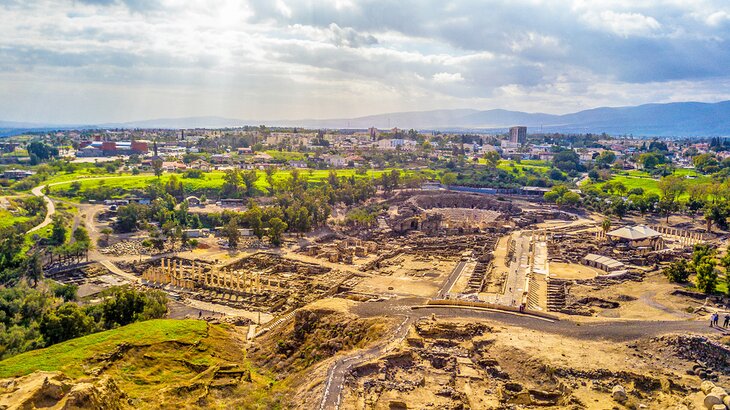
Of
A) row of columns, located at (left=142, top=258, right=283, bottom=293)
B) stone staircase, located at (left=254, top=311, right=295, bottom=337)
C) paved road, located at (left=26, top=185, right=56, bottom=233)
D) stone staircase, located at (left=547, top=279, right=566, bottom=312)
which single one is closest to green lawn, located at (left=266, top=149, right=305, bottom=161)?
paved road, located at (left=26, top=185, right=56, bottom=233)

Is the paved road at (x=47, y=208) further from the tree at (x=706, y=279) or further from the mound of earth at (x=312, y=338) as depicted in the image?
the tree at (x=706, y=279)

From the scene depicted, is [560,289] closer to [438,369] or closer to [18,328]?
[438,369]

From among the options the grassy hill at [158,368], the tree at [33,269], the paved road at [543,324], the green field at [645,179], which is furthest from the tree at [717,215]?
the tree at [33,269]

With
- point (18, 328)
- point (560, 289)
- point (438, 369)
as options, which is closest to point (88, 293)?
point (18, 328)

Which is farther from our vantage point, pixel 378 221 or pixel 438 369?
pixel 378 221

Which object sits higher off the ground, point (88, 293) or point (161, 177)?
point (161, 177)

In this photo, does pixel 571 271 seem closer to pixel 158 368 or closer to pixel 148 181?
pixel 158 368

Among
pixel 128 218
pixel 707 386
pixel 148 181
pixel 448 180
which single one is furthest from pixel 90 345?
pixel 448 180
